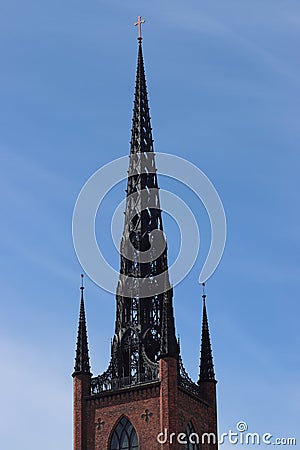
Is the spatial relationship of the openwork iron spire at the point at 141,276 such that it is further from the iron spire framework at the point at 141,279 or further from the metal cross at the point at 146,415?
the metal cross at the point at 146,415

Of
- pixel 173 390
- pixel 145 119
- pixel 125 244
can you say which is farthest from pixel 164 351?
pixel 145 119

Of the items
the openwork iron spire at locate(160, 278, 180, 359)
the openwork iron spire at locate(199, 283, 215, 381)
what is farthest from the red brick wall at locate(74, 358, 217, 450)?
the openwork iron spire at locate(199, 283, 215, 381)

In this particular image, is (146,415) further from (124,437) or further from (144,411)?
(124,437)

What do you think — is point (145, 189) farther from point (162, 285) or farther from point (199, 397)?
point (199, 397)

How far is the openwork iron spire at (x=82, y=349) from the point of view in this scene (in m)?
95.7

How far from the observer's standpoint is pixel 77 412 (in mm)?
94375

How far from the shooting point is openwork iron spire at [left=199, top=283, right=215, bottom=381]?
321 feet

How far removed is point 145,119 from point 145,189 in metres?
6.60

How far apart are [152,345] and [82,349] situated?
18.3 ft

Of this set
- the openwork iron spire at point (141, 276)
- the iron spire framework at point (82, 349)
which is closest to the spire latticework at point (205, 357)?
the openwork iron spire at point (141, 276)

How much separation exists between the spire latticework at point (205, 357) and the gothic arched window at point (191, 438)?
550cm

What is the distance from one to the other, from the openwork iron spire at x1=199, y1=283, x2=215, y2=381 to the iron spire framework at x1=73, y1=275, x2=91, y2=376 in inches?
355

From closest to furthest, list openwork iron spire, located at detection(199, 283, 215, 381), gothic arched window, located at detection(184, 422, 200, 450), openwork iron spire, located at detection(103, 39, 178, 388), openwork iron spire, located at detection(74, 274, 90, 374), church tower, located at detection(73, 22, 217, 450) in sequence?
church tower, located at detection(73, 22, 217, 450) < gothic arched window, located at detection(184, 422, 200, 450) < openwork iron spire, located at detection(103, 39, 178, 388) < openwork iron spire, located at detection(74, 274, 90, 374) < openwork iron spire, located at detection(199, 283, 215, 381)

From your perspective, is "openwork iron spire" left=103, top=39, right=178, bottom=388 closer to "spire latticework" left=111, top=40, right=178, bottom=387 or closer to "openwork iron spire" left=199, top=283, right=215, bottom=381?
"spire latticework" left=111, top=40, right=178, bottom=387
